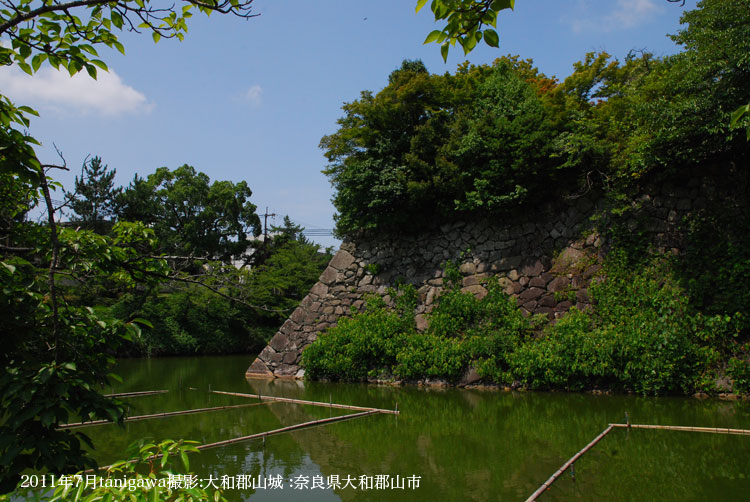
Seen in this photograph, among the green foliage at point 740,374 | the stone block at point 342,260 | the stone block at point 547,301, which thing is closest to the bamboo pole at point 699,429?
the green foliage at point 740,374

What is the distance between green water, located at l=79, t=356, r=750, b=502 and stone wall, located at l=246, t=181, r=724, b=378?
216cm

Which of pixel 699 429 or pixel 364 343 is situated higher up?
pixel 364 343

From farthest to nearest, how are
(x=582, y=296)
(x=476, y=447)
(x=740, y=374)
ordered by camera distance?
(x=582, y=296) < (x=740, y=374) < (x=476, y=447)

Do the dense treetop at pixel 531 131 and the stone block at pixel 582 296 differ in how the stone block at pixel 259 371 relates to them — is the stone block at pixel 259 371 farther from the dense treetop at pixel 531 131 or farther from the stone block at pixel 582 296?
the stone block at pixel 582 296

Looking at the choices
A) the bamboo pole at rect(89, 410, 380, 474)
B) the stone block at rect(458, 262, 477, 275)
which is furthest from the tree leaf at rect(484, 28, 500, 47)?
the stone block at rect(458, 262, 477, 275)

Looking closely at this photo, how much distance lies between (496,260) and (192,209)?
15.8 metres

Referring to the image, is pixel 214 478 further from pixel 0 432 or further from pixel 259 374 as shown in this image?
pixel 259 374

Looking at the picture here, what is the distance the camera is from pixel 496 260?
9.48 metres

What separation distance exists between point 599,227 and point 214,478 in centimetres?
718

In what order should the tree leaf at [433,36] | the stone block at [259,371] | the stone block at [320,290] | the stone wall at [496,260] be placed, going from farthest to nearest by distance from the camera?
the stone block at [320,290] < the stone block at [259,371] < the stone wall at [496,260] < the tree leaf at [433,36]

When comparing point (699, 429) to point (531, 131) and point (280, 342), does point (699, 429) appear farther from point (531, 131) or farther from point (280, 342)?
point (280, 342)

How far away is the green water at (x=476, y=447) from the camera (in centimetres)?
361

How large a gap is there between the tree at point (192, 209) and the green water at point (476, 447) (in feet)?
47.2

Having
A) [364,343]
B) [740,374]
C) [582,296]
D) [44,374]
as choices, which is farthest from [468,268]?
[44,374]
